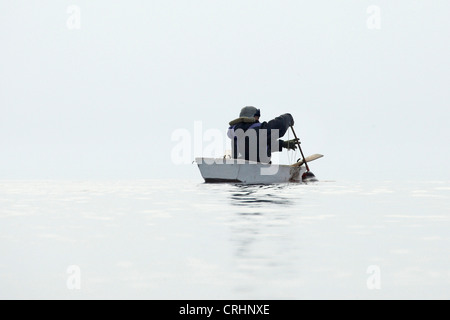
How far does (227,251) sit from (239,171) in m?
15.5

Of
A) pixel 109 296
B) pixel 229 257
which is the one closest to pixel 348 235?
pixel 229 257

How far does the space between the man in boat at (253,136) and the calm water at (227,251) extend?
8.44m

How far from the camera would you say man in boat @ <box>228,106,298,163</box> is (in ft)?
86.0

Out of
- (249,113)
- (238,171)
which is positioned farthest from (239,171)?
(249,113)

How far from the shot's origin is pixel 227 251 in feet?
31.9

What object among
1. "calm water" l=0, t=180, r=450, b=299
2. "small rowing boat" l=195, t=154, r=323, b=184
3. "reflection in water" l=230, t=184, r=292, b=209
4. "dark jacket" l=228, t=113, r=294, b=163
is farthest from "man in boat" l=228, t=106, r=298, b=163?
"calm water" l=0, t=180, r=450, b=299

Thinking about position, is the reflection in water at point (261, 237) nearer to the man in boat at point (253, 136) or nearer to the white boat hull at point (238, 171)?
the white boat hull at point (238, 171)

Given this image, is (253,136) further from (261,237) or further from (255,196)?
(261,237)

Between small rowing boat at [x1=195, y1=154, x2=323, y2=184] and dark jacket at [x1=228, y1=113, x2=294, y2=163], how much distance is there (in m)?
0.63

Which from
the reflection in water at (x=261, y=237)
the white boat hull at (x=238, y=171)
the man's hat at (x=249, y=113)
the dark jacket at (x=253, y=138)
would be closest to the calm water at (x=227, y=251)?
the reflection in water at (x=261, y=237)

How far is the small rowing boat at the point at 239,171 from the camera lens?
990 inches

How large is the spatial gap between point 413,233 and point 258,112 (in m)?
15.1
